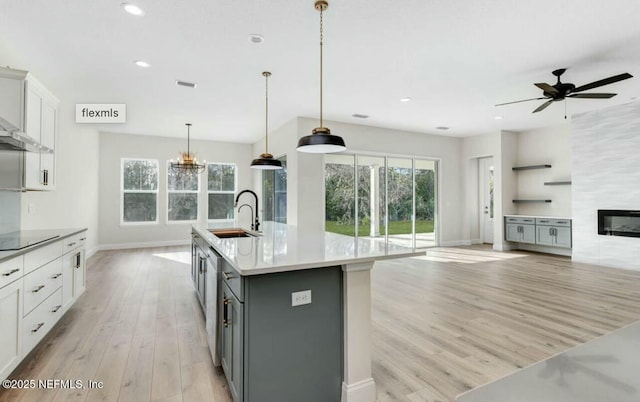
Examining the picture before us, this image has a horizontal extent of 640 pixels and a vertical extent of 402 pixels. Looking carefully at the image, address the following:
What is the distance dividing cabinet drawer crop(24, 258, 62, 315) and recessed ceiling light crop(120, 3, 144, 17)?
2.31m

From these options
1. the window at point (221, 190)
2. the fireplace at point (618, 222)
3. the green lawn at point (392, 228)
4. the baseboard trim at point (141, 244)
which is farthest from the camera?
the window at point (221, 190)

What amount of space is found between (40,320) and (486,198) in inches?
363

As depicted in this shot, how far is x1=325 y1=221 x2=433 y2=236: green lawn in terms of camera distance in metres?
6.88

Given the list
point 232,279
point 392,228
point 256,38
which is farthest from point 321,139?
point 392,228

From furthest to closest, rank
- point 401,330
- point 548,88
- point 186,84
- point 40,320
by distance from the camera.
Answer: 1. point 186,84
2. point 548,88
3. point 401,330
4. point 40,320

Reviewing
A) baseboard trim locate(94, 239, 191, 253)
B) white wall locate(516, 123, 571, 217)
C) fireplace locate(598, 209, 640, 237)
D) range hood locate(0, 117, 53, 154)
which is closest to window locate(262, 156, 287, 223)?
baseboard trim locate(94, 239, 191, 253)

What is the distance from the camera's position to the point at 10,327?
2100 millimetres

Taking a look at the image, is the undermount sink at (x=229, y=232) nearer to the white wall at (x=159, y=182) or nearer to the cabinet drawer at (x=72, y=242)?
the cabinet drawer at (x=72, y=242)

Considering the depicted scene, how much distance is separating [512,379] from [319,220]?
6.03 m

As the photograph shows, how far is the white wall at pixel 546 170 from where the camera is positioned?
278 inches

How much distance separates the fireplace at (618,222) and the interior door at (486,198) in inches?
108

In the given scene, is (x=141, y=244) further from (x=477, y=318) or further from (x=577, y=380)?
(x=577, y=380)

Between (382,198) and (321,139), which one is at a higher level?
(321,139)

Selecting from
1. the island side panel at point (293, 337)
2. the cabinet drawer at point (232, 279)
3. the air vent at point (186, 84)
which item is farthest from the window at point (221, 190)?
the island side panel at point (293, 337)
